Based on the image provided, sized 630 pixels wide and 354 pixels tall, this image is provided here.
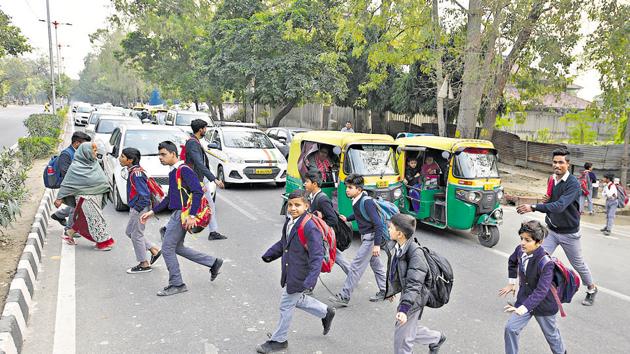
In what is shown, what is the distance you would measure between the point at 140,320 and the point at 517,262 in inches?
140

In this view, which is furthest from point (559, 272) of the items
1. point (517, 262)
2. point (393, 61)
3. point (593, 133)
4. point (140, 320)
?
point (593, 133)

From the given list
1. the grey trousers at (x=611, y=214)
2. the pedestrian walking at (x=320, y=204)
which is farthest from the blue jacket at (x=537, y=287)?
the grey trousers at (x=611, y=214)

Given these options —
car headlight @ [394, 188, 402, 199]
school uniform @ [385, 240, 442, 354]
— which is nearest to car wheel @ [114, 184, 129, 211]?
car headlight @ [394, 188, 402, 199]

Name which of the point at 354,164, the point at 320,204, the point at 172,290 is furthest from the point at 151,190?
the point at 354,164

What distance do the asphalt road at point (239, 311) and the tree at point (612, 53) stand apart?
6597 mm

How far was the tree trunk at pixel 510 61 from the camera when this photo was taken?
1216cm

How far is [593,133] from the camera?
1970cm

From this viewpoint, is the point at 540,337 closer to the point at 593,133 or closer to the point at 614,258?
the point at 614,258

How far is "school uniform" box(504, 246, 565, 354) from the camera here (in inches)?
137

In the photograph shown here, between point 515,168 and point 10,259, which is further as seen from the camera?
point 515,168

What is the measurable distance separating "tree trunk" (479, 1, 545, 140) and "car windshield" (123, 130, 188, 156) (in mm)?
8871

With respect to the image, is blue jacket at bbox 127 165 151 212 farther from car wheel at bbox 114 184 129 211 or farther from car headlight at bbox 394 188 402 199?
car headlight at bbox 394 188 402 199

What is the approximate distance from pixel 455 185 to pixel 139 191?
495 centimetres

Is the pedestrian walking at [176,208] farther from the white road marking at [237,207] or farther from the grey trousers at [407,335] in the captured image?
the white road marking at [237,207]
